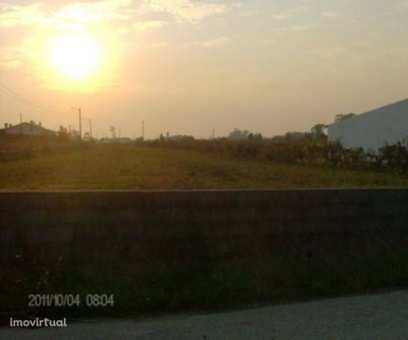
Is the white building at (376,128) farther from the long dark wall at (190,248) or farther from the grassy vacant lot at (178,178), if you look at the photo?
the long dark wall at (190,248)

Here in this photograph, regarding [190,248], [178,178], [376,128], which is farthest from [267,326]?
[376,128]

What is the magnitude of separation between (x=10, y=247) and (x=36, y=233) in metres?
0.36

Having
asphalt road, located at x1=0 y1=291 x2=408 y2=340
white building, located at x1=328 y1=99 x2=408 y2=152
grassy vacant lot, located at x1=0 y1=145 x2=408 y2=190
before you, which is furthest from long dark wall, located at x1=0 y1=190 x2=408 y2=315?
white building, located at x1=328 y1=99 x2=408 y2=152

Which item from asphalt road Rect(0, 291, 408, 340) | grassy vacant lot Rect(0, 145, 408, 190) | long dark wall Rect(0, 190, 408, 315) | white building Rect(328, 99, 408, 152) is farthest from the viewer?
white building Rect(328, 99, 408, 152)

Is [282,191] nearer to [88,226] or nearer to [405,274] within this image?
[405,274]

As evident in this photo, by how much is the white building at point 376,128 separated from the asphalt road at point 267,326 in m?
36.8

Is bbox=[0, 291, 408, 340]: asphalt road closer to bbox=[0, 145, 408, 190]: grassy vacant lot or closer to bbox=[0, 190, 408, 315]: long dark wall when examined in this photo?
bbox=[0, 190, 408, 315]: long dark wall

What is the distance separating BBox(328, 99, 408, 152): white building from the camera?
45.4m

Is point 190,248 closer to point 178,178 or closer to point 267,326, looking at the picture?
point 267,326

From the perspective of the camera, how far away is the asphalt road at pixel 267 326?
688 centimetres

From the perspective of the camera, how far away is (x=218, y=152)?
77.1 m

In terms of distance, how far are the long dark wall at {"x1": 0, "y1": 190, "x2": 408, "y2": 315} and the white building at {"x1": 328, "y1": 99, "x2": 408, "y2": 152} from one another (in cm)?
3457

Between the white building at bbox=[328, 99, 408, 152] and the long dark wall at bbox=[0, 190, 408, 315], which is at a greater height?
the white building at bbox=[328, 99, 408, 152]

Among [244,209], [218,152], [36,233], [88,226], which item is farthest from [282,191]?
[218,152]
